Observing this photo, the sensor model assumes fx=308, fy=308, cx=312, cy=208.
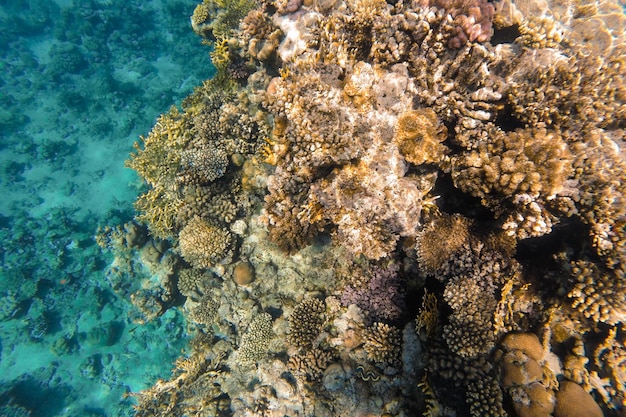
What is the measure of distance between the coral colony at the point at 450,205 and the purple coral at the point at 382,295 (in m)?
0.04

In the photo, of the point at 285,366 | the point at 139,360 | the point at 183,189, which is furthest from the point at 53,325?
the point at 285,366

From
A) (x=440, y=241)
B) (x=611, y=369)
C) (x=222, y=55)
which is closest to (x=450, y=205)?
(x=440, y=241)

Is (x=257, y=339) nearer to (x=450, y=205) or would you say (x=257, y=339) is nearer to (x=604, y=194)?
(x=450, y=205)

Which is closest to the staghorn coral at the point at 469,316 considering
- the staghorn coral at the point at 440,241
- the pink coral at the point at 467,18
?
the staghorn coral at the point at 440,241

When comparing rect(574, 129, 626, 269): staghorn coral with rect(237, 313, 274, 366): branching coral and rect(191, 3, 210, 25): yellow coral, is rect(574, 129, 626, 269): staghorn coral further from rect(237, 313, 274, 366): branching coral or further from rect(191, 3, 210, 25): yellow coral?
rect(191, 3, 210, 25): yellow coral

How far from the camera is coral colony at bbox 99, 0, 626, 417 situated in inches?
166

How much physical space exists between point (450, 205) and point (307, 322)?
3.70 m

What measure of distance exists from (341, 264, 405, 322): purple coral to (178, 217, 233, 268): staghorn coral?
346cm

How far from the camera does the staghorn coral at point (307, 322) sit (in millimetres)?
6500

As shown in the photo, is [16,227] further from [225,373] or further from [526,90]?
[526,90]

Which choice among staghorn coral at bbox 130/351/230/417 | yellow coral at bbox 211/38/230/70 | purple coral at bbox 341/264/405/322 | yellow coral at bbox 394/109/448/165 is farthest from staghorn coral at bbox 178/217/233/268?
yellow coral at bbox 394/109/448/165

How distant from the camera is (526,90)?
15.2 feet

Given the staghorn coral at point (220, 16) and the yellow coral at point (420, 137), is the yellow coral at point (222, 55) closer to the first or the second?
the staghorn coral at point (220, 16)

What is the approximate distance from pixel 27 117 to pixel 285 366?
71.5ft
